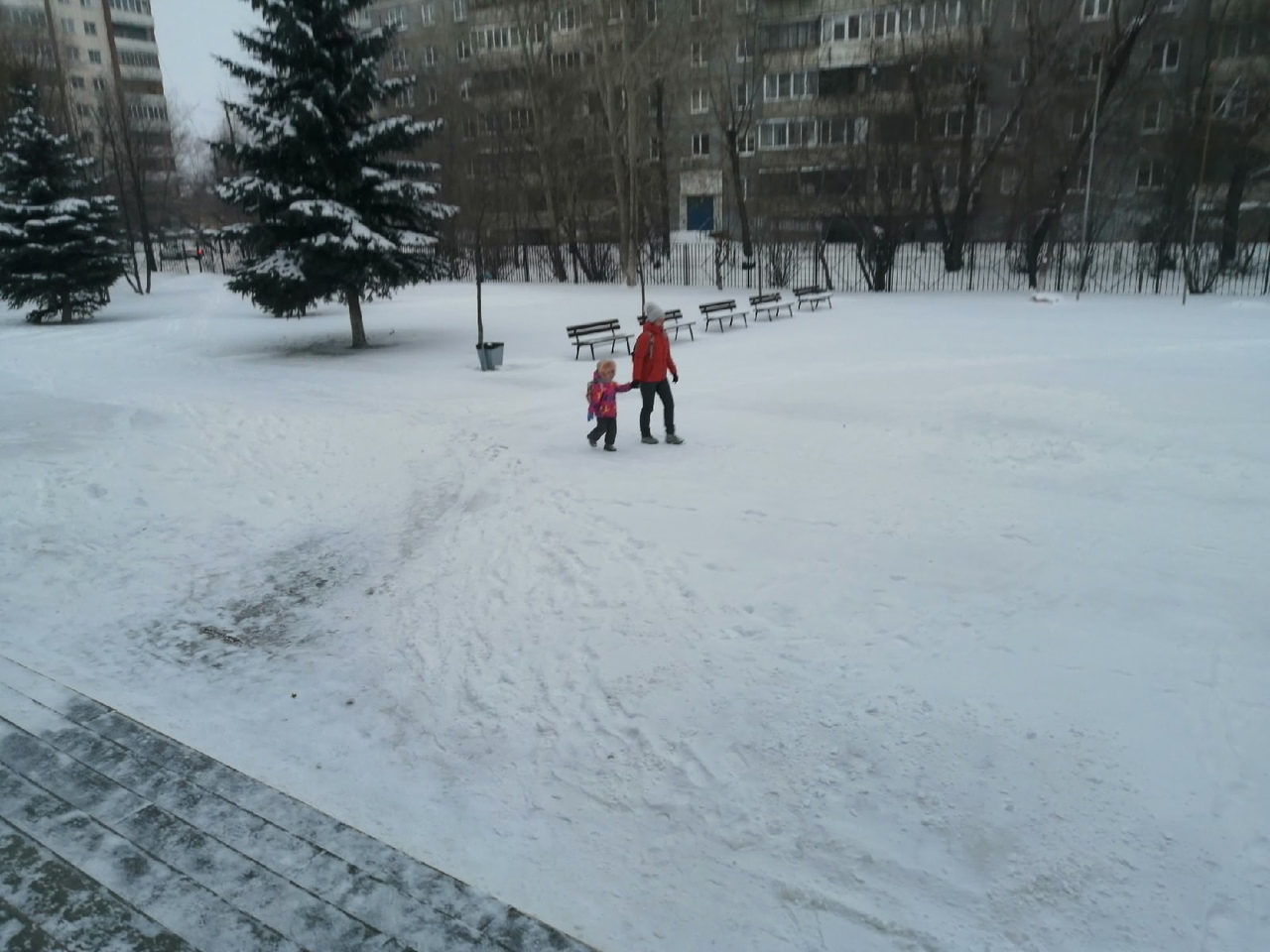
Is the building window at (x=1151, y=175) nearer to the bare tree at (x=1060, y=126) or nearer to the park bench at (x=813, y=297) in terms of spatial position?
the bare tree at (x=1060, y=126)

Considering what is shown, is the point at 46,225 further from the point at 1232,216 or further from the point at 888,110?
the point at 1232,216

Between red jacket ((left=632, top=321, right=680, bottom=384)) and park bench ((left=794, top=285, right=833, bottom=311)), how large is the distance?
14.3 metres

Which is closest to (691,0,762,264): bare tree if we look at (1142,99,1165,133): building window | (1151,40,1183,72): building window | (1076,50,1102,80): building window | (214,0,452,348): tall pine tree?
(1076,50,1102,80): building window

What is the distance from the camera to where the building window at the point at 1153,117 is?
33.1 m

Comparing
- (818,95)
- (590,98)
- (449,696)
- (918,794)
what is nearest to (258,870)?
(449,696)

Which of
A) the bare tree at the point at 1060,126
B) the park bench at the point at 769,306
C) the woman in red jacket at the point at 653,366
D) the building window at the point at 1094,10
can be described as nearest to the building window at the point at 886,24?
the building window at the point at 1094,10

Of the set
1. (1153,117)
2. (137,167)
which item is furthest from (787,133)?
(137,167)

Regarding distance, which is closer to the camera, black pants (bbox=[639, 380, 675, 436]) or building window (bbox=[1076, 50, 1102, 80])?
black pants (bbox=[639, 380, 675, 436])

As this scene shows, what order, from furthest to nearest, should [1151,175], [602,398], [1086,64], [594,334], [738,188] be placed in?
[738,188]
[1151,175]
[1086,64]
[594,334]
[602,398]

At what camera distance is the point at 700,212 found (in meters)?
48.7

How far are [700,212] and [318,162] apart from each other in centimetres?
3374

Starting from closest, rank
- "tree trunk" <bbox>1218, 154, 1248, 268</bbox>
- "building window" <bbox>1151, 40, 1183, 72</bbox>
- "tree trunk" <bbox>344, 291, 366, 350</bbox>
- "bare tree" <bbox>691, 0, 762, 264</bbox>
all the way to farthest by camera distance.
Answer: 1. "tree trunk" <bbox>344, 291, 366, 350</bbox>
2. "tree trunk" <bbox>1218, 154, 1248, 268</bbox>
3. "bare tree" <bbox>691, 0, 762, 264</bbox>
4. "building window" <bbox>1151, 40, 1183, 72</bbox>

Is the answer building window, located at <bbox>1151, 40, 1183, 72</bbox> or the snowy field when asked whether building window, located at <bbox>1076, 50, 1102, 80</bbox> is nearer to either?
building window, located at <bbox>1151, 40, 1183, 72</bbox>

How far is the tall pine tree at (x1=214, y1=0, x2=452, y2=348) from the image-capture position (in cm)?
1712
